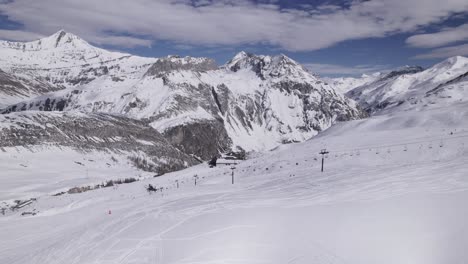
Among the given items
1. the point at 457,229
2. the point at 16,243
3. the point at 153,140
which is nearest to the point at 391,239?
the point at 457,229

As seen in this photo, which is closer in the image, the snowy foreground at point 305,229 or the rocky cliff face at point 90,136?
the snowy foreground at point 305,229

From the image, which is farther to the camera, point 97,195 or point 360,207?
point 97,195

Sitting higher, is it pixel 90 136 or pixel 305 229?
pixel 90 136

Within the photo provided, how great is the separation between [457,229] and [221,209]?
11.3 meters

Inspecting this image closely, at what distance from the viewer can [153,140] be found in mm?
177625

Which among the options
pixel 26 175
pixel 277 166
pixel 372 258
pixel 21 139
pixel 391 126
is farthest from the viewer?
pixel 21 139

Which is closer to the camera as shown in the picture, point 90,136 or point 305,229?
point 305,229

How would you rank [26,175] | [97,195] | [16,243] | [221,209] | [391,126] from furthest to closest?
[26,175] → [391,126] → [97,195] → [16,243] → [221,209]

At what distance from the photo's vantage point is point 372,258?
1232cm

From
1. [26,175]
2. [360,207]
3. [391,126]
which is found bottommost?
[26,175]

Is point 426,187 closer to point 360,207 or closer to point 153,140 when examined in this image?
point 360,207

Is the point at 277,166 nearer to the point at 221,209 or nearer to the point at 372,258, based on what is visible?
the point at 221,209

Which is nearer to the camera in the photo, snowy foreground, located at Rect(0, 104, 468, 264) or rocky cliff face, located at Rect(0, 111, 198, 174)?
snowy foreground, located at Rect(0, 104, 468, 264)

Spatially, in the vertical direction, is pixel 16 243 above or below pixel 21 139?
below
